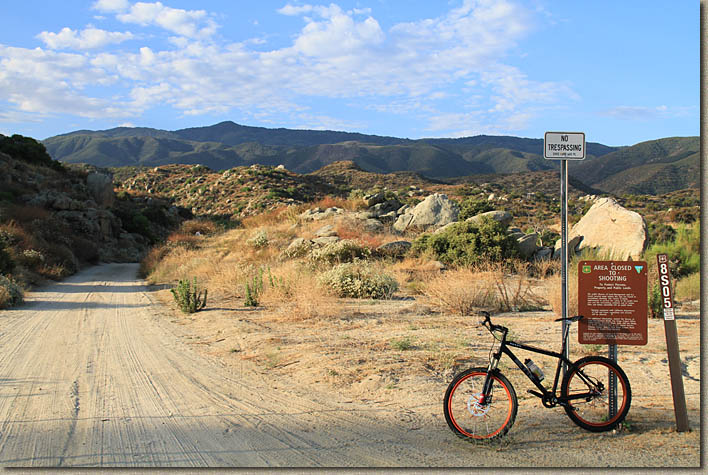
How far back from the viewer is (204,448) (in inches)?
173

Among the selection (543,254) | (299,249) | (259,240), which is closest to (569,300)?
(543,254)

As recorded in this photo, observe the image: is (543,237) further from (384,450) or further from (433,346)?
(384,450)

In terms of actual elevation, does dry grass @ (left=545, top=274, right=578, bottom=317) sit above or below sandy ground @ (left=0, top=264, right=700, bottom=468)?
above

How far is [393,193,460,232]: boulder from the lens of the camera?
21781 millimetres

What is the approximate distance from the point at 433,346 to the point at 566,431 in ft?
9.42

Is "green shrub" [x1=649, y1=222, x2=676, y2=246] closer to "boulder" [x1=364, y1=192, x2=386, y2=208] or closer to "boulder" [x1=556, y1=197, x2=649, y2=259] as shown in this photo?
"boulder" [x1=556, y1=197, x2=649, y2=259]

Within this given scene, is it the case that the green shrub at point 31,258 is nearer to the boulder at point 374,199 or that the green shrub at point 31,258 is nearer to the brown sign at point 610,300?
the boulder at point 374,199

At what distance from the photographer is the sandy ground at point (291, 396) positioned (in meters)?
4.24

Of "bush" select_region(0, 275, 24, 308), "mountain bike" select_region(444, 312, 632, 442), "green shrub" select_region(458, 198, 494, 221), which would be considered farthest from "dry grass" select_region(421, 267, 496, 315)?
"green shrub" select_region(458, 198, 494, 221)

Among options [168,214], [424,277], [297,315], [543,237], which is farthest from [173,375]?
[168,214]

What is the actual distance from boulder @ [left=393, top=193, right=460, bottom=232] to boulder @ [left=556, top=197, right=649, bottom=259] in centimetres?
542

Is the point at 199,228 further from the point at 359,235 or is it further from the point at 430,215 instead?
the point at 359,235

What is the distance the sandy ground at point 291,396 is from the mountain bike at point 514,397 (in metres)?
0.16

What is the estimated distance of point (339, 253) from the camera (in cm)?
1588
